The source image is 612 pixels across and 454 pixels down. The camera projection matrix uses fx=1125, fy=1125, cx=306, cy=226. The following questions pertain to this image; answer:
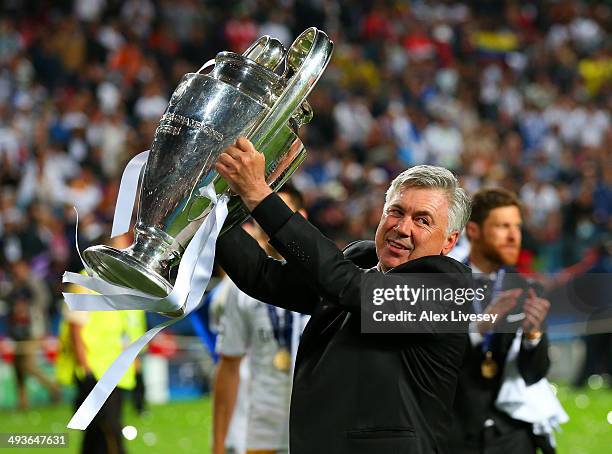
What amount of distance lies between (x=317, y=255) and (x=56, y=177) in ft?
33.9

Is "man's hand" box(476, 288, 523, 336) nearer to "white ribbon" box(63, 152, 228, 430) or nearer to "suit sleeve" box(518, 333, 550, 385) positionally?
"suit sleeve" box(518, 333, 550, 385)

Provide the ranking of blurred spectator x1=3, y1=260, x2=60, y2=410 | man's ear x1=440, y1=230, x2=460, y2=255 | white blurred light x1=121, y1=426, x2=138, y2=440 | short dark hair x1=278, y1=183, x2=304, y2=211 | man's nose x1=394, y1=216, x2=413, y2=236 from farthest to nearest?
1. blurred spectator x1=3, y1=260, x2=60, y2=410
2. short dark hair x1=278, y1=183, x2=304, y2=211
3. white blurred light x1=121, y1=426, x2=138, y2=440
4. man's ear x1=440, y1=230, x2=460, y2=255
5. man's nose x1=394, y1=216, x2=413, y2=236

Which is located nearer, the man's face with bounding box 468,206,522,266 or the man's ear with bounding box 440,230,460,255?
the man's ear with bounding box 440,230,460,255

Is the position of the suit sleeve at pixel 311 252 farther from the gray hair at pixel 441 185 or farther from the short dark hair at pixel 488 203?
the short dark hair at pixel 488 203

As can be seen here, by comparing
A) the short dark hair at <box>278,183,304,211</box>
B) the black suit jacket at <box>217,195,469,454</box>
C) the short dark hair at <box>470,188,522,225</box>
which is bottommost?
the black suit jacket at <box>217,195,469,454</box>

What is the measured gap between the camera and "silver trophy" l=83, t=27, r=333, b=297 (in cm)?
299

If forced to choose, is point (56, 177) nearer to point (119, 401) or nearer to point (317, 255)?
point (119, 401)

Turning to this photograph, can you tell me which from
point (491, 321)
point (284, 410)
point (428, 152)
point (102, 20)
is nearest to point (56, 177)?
point (102, 20)

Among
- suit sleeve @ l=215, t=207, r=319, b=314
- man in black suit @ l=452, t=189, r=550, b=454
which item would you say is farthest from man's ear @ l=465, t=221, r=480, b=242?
suit sleeve @ l=215, t=207, r=319, b=314

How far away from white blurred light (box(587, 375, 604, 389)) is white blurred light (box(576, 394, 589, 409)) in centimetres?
52

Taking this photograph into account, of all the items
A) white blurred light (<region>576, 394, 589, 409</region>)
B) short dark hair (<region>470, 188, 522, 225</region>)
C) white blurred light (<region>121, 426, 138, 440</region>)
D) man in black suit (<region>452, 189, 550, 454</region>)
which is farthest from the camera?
white blurred light (<region>576, 394, 589, 409</region>)

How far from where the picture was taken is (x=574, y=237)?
14750 mm

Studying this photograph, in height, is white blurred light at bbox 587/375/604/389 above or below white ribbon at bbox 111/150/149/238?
above

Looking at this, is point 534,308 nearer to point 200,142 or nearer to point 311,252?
point 311,252
